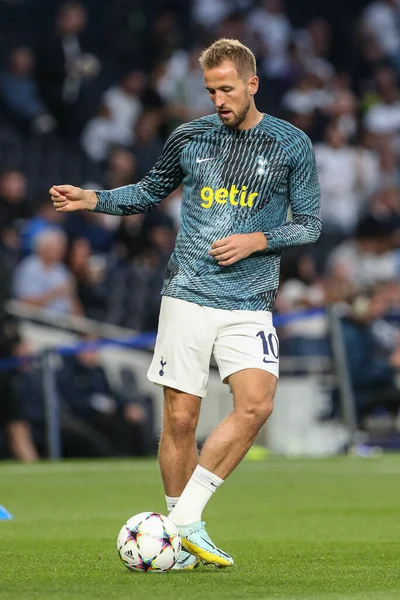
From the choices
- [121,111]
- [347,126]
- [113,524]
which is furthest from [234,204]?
[347,126]

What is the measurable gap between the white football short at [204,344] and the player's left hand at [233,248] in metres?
0.30

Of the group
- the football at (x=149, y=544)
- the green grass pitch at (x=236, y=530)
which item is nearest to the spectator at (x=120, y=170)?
the green grass pitch at (x=236, y=530)

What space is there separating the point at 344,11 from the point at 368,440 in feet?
38.1

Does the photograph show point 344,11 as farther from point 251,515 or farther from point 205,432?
point 251,515

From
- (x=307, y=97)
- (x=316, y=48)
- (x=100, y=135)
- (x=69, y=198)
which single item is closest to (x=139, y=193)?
(x=69, y=198)

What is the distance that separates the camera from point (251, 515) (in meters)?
8.82

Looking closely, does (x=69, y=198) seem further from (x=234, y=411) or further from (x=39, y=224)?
(x=39, y=224)

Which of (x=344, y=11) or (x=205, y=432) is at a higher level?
(x=344, y=11)

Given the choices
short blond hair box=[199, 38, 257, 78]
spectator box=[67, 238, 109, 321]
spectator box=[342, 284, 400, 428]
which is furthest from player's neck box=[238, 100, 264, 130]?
spectator box=[67, 238, 109, 321]

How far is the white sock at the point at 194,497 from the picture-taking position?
5.88 m

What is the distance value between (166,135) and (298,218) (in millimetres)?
14376

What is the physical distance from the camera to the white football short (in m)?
6.09

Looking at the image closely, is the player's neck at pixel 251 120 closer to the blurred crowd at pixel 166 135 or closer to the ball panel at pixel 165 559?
the ball panel at pixel 165 559

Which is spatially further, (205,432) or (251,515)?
(205,432)
